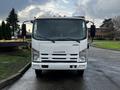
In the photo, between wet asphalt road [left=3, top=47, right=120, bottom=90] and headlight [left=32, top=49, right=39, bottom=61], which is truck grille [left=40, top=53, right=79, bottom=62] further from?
wet asphalt road [left=3, top=47, right=120, bottom=90]

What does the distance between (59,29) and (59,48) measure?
0.91 metres

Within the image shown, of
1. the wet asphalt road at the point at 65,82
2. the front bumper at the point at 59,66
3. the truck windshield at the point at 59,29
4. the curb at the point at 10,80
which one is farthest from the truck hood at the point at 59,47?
the curb at the point at 10,80

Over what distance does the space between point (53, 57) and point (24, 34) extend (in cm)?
218

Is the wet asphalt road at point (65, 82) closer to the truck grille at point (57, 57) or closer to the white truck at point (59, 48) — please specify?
the white truck at point (59, 48)

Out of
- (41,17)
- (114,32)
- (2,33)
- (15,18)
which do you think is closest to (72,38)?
(41,17)

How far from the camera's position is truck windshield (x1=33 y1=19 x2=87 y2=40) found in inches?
605

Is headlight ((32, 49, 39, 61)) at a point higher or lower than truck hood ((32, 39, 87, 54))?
lower

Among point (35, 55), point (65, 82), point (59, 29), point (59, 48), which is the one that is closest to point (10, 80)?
point (35, 55)

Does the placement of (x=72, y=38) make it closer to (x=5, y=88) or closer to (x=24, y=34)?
(x=24, y=34)

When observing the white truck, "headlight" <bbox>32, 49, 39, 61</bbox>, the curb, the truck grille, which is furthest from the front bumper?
the curb

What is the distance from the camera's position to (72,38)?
15297 mm

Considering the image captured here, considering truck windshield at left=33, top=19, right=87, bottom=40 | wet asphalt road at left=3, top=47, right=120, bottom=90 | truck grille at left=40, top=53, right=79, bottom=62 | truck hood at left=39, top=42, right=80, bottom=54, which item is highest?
truck windshield at left=33, top=19, right=87, bottom=40

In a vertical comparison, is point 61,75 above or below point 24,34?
below

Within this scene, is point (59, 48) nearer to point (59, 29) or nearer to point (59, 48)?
point (59, 48)
